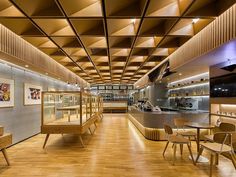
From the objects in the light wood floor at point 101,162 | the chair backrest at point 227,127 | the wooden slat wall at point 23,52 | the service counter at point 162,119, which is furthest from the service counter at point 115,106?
the chair backrest at point 227,127

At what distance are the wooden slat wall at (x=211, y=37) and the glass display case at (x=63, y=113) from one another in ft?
10.7

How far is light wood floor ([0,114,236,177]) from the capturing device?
4.05m

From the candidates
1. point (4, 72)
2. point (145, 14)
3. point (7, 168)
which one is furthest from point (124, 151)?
point (4, 72)

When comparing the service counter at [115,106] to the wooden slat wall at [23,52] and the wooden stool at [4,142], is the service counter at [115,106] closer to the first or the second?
the wooden slat wall at [23,52]

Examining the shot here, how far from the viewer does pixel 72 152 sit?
5.64 metres

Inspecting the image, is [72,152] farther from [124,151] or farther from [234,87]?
[234,87]

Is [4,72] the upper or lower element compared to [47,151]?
upper

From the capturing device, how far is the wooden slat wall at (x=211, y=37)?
3.57 meters

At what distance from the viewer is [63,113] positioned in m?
7.01

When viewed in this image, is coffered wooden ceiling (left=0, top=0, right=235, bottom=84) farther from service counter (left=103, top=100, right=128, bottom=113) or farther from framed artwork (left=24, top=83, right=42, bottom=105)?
service counter (left=103, top=100, right=128, bottom=113)

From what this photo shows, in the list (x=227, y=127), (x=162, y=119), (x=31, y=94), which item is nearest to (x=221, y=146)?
(x=227, y=127)

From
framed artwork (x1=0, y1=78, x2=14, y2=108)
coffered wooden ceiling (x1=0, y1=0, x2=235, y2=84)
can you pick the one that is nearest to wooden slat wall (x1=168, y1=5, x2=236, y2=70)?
coffered wooden ceiling (x1=0, y1=0, x2=235, y2=84)

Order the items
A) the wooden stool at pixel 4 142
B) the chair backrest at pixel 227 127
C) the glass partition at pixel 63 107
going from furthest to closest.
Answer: the glass partition at pixel 63 107, the chair backrest at pixel 227 127, the wooden stool at pixel 4 142

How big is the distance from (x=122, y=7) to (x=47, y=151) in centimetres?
436
